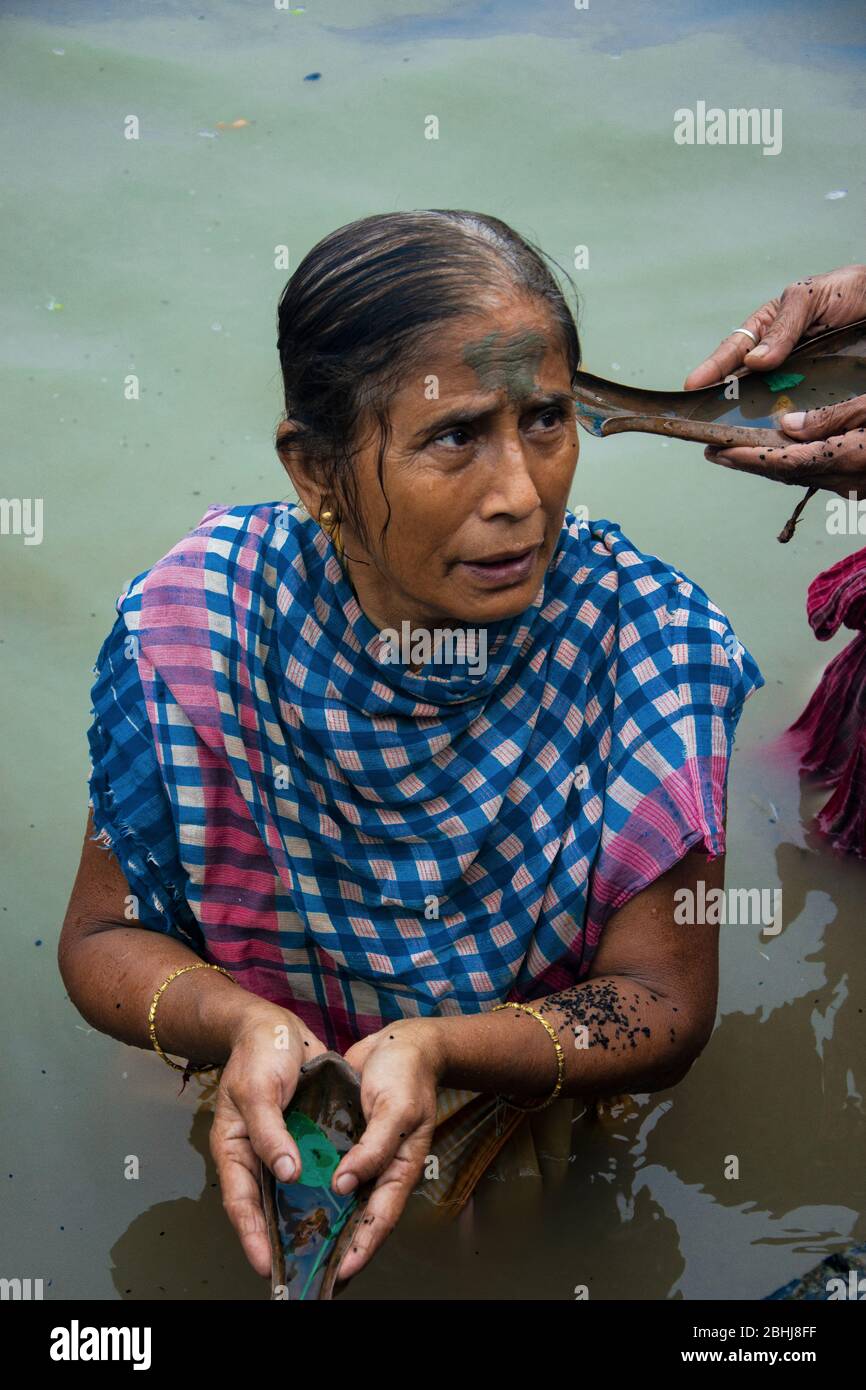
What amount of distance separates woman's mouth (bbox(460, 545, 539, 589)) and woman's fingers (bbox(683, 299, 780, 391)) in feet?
3.40

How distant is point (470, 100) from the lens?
611 cm

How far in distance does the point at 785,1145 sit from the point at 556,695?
123 cm

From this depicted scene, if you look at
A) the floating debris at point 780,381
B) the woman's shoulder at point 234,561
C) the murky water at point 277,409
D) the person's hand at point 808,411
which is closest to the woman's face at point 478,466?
the woman's shoulder at point 234,561

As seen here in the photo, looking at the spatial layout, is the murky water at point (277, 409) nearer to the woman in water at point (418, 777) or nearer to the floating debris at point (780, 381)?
the woman in water at point (418, 777)

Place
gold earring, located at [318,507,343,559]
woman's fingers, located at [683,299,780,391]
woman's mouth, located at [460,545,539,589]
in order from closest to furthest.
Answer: woman's mouth, located at [460,545,539,589]
gold earring, located at [318,507,343,559]
woman's fingers, located at [683,299,780,391]

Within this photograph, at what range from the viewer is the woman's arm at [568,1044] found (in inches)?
81.2

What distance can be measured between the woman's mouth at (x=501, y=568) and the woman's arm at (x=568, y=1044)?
0.58 m

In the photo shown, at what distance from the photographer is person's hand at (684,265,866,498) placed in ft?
9.68

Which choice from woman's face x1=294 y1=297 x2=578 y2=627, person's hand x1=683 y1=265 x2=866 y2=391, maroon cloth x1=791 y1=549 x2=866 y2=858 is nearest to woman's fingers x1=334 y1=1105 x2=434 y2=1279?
woman's face x1=294 y1=297 x2=578 y2=627

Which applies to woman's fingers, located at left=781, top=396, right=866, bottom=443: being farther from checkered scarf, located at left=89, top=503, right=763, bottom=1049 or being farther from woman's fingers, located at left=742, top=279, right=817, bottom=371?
checkered scarf, located at left=89, top=503, right=763, bottom=1049

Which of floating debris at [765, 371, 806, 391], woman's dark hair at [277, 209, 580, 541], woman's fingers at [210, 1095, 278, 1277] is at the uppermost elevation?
floating debris at [765, 371, 806, 391]

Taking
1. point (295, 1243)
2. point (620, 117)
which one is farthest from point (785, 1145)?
point (620, 117)

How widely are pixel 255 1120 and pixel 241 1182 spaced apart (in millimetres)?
90

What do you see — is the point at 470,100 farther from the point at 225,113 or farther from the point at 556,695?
the point at 556,695
